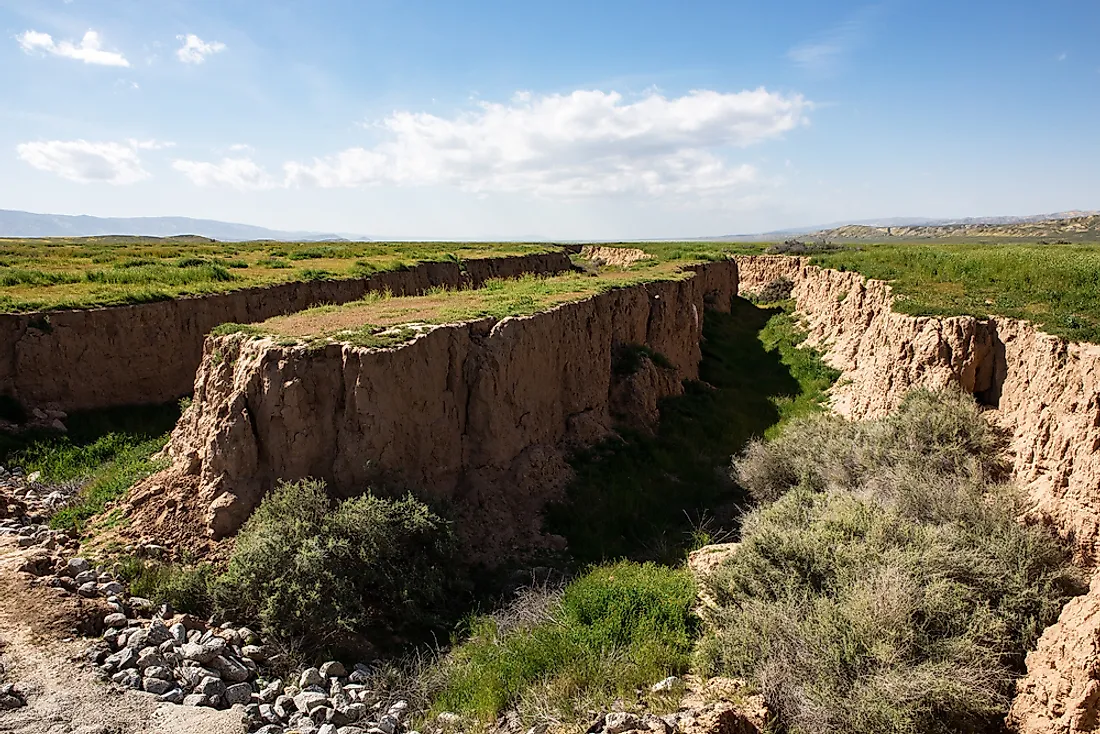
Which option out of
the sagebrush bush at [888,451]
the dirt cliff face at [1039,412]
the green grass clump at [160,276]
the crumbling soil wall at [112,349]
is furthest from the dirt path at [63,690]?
the green grass clump at [160,276]

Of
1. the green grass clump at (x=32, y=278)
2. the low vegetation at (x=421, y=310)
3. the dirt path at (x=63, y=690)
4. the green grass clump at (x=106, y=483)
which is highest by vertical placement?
the green grass clump at (x=32, y=278)

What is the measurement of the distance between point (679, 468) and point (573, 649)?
702 centimetres

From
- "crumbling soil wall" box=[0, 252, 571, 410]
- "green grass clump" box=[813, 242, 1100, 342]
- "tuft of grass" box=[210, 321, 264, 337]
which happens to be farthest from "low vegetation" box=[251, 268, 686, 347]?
"green grass clump" box=[813, 242, 1100, 342]

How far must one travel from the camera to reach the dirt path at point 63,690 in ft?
18.3

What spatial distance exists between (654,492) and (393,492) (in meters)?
5.43

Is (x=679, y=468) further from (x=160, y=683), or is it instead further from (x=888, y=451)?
(x=160, y=683)

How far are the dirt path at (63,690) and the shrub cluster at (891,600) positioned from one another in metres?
5.23

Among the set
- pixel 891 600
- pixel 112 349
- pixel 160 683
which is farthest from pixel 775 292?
pixel 160 683

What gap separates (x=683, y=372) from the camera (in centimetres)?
1928

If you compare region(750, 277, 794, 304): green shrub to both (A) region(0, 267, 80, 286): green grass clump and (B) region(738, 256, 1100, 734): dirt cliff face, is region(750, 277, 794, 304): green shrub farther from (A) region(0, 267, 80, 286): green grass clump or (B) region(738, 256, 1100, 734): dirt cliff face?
(A) region(0, 267, 80, 286): green grass clump

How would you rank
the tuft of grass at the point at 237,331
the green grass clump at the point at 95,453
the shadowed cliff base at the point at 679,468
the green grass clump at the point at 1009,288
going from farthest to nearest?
1. the green grass clump at the point at 1009,288
2. the shadowed cliff base at the point at 679,468
3. the tuft of grass at the point at 237,331
4. the green grass clump at the point at 95,453

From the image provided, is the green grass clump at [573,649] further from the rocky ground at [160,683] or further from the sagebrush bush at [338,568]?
the sagebrush bush at [338,568]

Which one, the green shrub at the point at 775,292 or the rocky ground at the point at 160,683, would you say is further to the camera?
the green shrub at the point at 775,292

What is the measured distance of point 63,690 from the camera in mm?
5891
